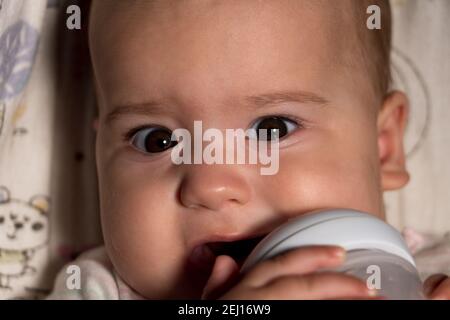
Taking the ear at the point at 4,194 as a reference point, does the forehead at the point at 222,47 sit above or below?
above

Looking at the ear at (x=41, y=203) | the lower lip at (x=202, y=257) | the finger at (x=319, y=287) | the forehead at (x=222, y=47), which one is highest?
the forehead at (x=222, y=47)

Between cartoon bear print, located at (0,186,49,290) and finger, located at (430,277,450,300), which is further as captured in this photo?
cartoon bear print, located at (0,186,49,290)

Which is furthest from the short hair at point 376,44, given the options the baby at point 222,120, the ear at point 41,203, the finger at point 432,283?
the ear at point 41,203

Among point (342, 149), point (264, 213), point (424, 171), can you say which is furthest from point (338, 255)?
point (424, 171)

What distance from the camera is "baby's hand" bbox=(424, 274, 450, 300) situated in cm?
104

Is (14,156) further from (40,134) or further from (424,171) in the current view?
(424,171)

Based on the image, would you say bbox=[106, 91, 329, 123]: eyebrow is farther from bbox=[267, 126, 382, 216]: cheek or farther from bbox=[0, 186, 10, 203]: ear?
bbox=[0, 186, 10, 203]: ear

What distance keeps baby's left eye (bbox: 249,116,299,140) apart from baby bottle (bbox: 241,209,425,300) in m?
0.22

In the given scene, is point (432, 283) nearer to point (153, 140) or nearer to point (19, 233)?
point (153, 140)

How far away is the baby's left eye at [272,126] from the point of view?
3.72ft

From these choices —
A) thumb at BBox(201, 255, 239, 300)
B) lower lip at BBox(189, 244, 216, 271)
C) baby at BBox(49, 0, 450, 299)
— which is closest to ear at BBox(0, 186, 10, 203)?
baby at BBox(49, 0, 450, 299)

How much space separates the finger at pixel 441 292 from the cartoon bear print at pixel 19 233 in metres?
0.79

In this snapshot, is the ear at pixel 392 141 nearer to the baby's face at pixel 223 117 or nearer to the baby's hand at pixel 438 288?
the baby's face at pixel 223 117

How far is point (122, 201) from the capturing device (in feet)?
3.86
